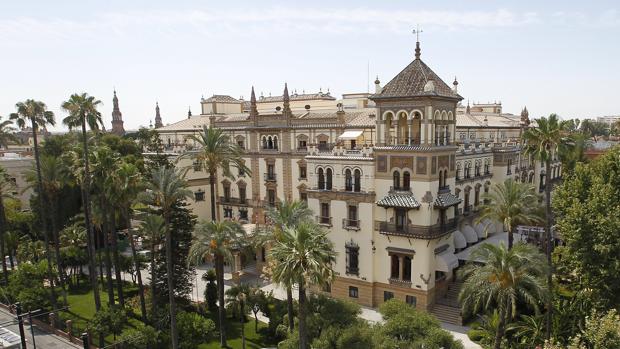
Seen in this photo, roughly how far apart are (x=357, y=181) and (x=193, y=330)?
56.4 ft

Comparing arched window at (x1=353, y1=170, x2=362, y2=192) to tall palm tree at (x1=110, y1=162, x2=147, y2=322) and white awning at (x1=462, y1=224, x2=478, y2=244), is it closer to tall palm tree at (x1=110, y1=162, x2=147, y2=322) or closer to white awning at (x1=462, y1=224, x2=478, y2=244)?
white awning at (x1=462, y1=224, x2=478, y2=244)

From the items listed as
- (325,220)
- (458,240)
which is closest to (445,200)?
(458,240)

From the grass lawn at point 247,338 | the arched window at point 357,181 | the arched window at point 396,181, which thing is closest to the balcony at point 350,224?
the arched window at point 357,181

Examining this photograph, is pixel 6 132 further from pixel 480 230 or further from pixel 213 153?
pixel 480 230

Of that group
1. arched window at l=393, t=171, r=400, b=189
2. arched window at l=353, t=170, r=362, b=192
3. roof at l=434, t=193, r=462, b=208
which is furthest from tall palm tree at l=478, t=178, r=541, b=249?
arched window at l=353, t=170, r=362, b=192

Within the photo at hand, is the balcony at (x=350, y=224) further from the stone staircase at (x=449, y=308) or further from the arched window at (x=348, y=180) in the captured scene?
the stone staircase at (x=449, y=308)

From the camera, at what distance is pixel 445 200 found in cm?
3528

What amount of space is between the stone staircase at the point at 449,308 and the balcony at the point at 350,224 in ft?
29.4

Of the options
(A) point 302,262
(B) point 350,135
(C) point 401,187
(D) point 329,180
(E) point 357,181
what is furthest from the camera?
(B) point 350,135

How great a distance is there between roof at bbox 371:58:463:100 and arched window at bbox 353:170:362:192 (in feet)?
21.2

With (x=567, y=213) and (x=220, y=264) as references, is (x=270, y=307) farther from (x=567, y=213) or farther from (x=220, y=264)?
(x=567, y=213)

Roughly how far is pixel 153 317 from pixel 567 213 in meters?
29.2

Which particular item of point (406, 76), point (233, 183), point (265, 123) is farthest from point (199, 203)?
point (406, 76)

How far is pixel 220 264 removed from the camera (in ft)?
103
